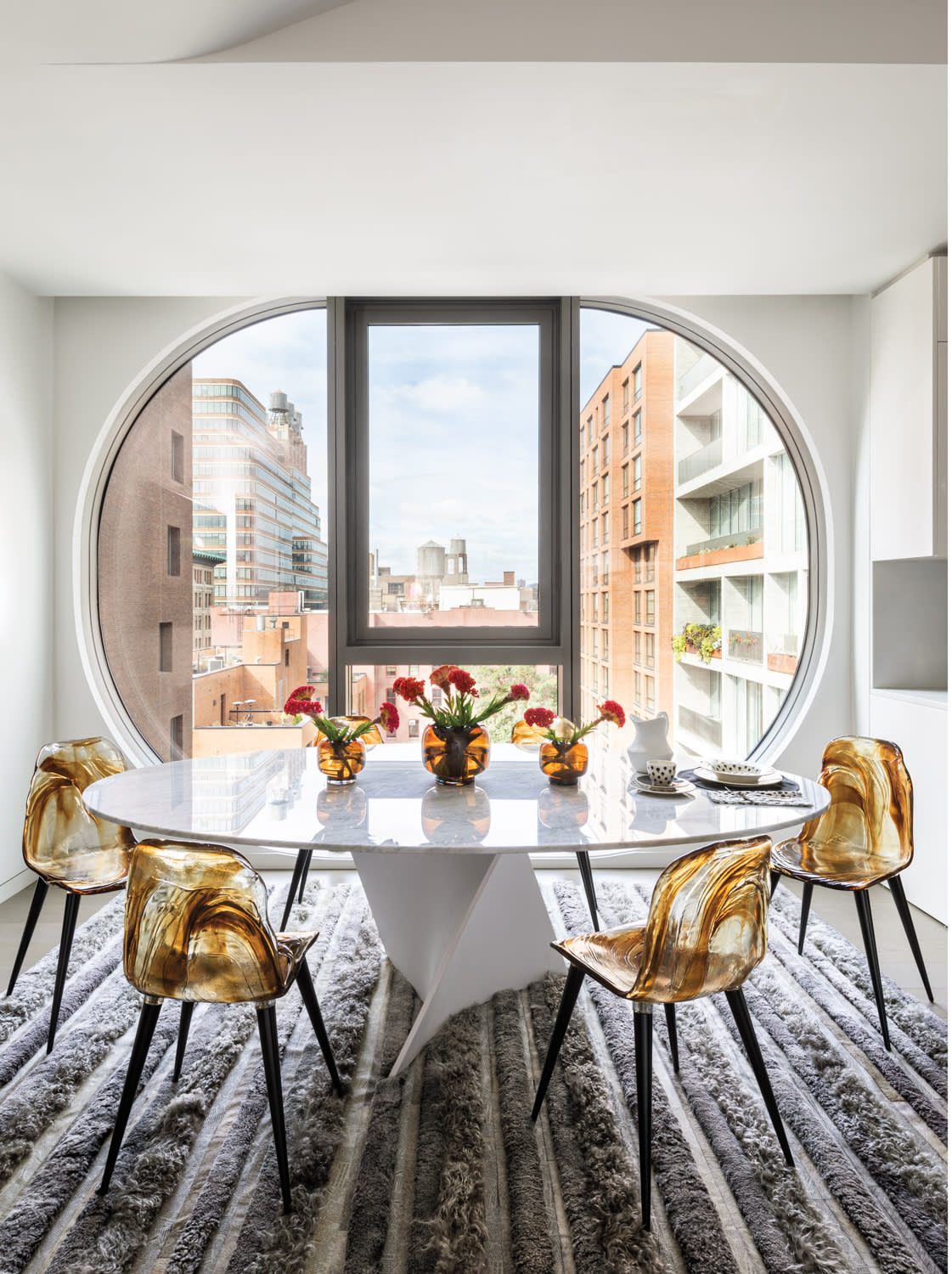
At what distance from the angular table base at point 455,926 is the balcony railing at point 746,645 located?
1.95 meters

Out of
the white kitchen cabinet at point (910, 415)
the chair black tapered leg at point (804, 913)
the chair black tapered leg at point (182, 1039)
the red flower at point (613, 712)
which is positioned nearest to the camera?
the chair black tapered leg at point (182, 1039)

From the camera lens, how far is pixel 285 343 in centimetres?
393

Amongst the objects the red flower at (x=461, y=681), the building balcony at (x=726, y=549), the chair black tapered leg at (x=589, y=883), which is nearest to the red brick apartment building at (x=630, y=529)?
the building balcony at (x=726, y=549)

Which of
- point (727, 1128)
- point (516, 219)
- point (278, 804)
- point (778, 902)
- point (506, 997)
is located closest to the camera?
point (727, 1128)

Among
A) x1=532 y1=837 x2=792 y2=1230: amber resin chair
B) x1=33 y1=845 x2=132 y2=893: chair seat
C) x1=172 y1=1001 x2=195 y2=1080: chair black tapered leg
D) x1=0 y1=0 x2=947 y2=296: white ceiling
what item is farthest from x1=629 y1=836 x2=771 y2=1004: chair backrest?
x1=0 y1=0 x2=947 y2=296: white ceiling

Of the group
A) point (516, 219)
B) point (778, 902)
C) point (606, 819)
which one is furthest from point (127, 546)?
point (778, 902)

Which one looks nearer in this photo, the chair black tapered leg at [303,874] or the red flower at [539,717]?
the red flower at [539,717]

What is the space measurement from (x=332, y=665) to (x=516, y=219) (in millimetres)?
2093

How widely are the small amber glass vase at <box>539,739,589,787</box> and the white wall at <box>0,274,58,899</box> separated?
2.43 metres

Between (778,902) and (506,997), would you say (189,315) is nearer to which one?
(506,997)

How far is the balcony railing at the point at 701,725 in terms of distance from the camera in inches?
155

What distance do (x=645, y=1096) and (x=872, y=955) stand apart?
40.3 inches

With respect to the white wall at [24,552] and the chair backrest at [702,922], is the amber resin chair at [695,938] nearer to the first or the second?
the chair backrest at [702,922]

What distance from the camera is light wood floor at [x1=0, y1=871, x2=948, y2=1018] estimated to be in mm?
2652
